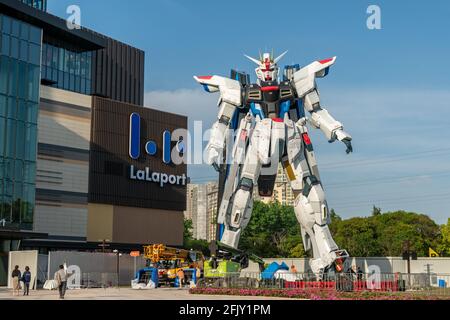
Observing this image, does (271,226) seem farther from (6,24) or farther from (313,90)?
(313,90)

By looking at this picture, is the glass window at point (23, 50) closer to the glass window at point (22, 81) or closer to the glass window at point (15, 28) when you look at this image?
the glass window at point (22, 81)

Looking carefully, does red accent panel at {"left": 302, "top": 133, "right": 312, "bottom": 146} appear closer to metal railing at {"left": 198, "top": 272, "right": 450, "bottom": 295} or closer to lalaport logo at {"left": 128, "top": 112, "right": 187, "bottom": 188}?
metal railing at {"left": 198, "top": 272, "right": 450, "bottom": 295}

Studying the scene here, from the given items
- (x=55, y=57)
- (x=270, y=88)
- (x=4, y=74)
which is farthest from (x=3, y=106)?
(x=270, y=88)

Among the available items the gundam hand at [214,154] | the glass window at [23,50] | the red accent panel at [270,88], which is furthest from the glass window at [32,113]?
the red accent panel at [270,88]

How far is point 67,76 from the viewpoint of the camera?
69.7 m

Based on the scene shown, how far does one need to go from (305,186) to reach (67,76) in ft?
142

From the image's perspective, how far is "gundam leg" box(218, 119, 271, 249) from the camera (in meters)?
31.9

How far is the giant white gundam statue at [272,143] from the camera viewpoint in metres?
32.1

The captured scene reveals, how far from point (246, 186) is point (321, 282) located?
573 cm

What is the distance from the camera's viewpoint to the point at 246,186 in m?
32.1

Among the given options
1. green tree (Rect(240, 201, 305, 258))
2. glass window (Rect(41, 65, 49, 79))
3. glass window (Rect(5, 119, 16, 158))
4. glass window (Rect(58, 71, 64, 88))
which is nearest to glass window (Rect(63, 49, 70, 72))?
glass window (Rect(58, 71, 64, 88))

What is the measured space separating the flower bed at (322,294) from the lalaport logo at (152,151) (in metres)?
41.5

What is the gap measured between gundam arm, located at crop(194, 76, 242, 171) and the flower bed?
19.7 feet
